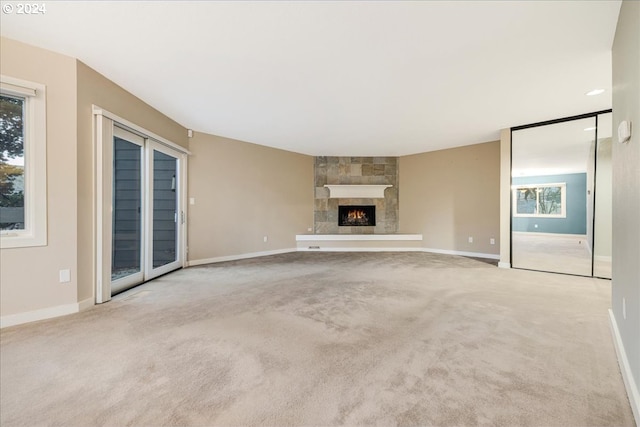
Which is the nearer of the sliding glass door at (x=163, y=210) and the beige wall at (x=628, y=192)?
the beige wall at (x=628, y=192)

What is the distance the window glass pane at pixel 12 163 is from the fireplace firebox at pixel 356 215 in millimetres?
5978

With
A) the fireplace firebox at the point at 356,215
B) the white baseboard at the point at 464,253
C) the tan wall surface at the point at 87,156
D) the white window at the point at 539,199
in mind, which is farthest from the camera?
the fireplace firebox at the point at 356,215

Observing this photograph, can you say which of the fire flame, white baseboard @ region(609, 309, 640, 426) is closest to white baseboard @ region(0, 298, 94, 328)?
white baseboard @ region(609, 309, 640, 426)

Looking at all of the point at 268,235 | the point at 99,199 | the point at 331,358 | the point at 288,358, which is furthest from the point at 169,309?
the point at 268,235

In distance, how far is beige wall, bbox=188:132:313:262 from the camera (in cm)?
530

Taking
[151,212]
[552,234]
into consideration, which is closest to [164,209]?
[151,212]

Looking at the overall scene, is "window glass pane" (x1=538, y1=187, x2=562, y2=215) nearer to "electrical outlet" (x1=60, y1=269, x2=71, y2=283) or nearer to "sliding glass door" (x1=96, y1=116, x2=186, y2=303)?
"sliding glass door" (x1=96, y1=116, x2=186, y2=303)

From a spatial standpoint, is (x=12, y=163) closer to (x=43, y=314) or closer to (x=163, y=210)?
(x=43, y=314)

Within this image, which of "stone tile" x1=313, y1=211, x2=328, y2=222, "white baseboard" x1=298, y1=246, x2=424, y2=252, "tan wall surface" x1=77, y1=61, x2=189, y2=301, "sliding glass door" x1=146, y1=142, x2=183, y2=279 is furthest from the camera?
"stone tile" x1=313, y1=211, x2=328, y2=222

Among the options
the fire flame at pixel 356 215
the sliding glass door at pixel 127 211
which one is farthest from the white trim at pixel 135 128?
the fire flame at pixel 356 215

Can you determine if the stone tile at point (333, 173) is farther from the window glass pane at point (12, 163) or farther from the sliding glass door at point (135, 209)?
the window glass pane at point (12, 163)

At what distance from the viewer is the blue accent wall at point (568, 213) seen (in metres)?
4.27

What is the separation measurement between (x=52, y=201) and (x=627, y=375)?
15.0 feet

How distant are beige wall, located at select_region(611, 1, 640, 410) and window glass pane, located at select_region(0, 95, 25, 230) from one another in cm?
459
